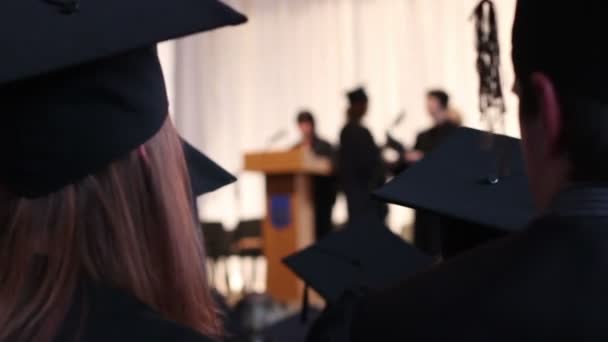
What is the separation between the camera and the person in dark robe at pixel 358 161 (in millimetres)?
5691

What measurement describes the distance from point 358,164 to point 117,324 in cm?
477

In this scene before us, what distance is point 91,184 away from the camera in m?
1.03

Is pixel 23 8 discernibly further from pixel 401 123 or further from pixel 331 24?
pixel 331 24

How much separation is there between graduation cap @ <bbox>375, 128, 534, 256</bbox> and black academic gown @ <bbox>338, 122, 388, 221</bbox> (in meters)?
3.99

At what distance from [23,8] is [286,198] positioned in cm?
511

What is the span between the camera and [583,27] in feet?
2.82

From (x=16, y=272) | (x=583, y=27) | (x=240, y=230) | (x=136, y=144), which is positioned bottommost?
(x=240, y=230)

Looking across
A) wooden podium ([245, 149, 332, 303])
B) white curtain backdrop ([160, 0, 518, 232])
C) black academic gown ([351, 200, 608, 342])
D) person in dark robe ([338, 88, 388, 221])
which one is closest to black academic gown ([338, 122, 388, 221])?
person in dark robe ([338, 88, 388, 221])

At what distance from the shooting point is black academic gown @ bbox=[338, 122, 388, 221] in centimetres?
569

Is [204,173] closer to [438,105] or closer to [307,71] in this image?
[438,105]

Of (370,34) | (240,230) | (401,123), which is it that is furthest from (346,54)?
(240,230)

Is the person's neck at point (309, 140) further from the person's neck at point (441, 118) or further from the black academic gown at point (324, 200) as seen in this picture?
the person's neck at point (441, 118)

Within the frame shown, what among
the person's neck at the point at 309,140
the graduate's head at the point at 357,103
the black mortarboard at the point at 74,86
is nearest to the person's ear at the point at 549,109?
the black mortarboard at the point at 74,86

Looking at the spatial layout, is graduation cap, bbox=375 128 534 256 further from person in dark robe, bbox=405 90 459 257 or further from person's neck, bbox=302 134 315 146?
person's neck, bbox=302 134 315 146
